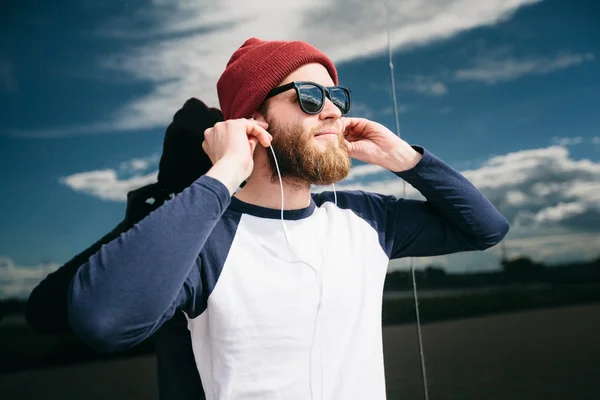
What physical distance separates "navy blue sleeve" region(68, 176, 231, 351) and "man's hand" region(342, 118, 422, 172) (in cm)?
74

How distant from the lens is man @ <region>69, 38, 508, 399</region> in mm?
1287

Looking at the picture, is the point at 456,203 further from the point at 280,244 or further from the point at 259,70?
the point at 259,70

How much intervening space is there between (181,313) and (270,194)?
47 centimetres

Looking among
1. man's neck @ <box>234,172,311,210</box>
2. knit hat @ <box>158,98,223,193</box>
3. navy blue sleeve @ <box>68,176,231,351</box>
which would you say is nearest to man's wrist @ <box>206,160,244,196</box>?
navy blue sleeve @ <box>68,176,231,351</box>

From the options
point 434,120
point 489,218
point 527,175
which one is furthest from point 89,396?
point 527,175

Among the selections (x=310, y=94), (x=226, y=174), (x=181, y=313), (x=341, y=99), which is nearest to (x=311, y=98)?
(x=310, y=94)

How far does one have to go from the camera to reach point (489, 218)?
1850 mm

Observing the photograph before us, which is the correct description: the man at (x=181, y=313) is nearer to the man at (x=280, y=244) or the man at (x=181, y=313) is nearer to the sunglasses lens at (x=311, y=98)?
the man at (x=280, y=244)

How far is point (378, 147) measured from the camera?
1908 mm

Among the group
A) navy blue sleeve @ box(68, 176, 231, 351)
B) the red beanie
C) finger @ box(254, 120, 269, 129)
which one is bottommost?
navy blue sleeve @ box(68, 176, 231, 351)

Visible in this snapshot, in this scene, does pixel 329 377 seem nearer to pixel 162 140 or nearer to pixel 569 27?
pixel 162 140

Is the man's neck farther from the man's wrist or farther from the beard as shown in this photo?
the man's wrist

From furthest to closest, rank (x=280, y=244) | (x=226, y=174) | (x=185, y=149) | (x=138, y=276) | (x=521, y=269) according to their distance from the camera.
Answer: (x=521, y=269)
(x=185, y=149)
(x=280, y=244)
(x=226, y=174)
(x=138, y=276)

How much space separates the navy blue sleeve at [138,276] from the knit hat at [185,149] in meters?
A: 0.74
